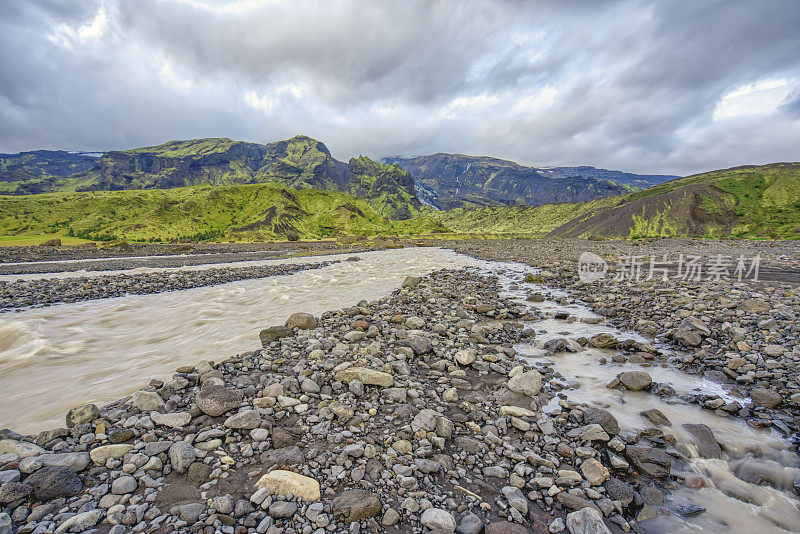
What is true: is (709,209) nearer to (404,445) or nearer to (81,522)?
(404,445)

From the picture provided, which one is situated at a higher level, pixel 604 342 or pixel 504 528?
pixel 504 528

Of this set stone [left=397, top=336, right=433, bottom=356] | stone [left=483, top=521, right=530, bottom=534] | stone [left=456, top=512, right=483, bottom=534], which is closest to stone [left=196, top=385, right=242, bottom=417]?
stone [left=456, top=512, right=483, bottom=534]

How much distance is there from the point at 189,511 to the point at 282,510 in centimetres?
112

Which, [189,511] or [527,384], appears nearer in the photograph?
[189,511]

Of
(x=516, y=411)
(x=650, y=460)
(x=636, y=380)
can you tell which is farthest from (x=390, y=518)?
(x=636, y=380)

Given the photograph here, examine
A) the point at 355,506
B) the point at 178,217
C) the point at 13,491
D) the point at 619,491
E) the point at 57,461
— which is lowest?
the point at 619,491

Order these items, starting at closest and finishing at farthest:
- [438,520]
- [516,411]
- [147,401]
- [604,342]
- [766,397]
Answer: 1. [438,520]
2. [147,401]
3. [516,411]
4. [766,397]
5. [604,342]

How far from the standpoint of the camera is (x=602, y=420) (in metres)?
5.82

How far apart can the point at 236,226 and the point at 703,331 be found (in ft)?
567

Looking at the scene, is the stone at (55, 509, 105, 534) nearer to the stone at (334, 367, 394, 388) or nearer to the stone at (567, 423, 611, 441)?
the stone at (334, 367, 394, 388)

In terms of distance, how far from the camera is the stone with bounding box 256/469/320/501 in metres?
4.18

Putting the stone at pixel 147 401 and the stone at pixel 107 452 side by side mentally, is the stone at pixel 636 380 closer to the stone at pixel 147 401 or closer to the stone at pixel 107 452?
the stone at pixel 107 452

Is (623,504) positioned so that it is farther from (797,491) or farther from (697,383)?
(697,383)

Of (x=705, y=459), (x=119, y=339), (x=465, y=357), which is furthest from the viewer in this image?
(x=119, y=339)
